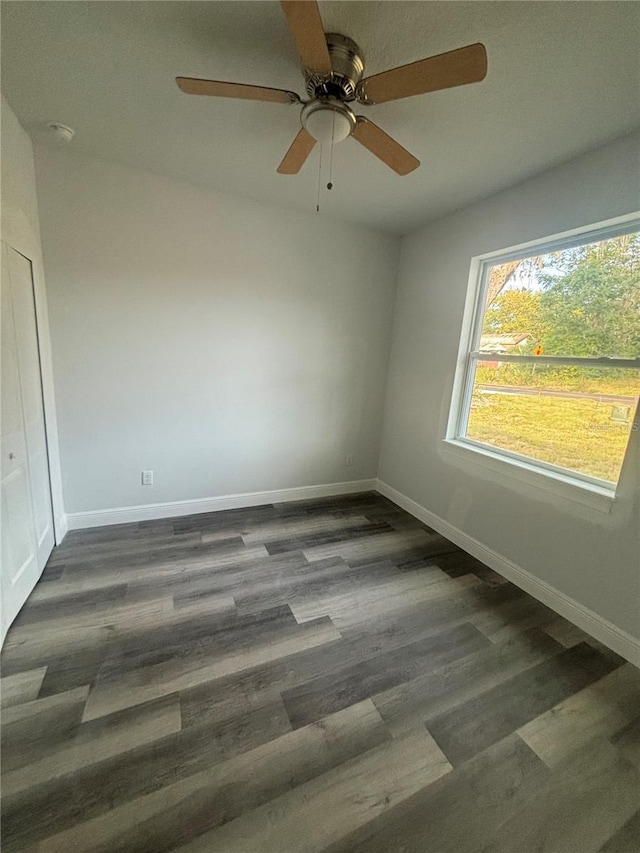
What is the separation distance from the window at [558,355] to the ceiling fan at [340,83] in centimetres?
127

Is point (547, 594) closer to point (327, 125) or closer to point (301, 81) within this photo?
point (327, 125)

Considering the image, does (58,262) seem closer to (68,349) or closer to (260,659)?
(68,349)

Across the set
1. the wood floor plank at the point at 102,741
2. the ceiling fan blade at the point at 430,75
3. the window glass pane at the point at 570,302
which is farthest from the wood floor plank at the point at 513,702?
the ceiling fan blade at the point at 430,75

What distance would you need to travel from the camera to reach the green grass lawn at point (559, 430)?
5.95 feet

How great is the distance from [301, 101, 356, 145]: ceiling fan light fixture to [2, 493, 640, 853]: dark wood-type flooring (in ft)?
7.81

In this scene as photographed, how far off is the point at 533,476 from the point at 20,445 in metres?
3.10

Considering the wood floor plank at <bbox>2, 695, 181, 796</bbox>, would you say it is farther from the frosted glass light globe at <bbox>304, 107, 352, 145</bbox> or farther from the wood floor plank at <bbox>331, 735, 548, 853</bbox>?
the frosted glass light globe at <bbox>304, 107, 352, 145</bbox>

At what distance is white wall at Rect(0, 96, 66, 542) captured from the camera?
166 centimetres

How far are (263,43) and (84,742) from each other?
2.79 m

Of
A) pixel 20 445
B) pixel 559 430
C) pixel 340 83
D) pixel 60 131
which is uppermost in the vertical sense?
pixel 60 131

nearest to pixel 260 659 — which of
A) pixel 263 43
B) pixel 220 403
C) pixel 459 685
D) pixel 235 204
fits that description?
pixel 459 685

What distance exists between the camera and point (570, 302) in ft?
6.52

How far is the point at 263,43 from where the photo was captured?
50.9 inches

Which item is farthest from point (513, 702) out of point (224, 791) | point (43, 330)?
point (43, 330)
